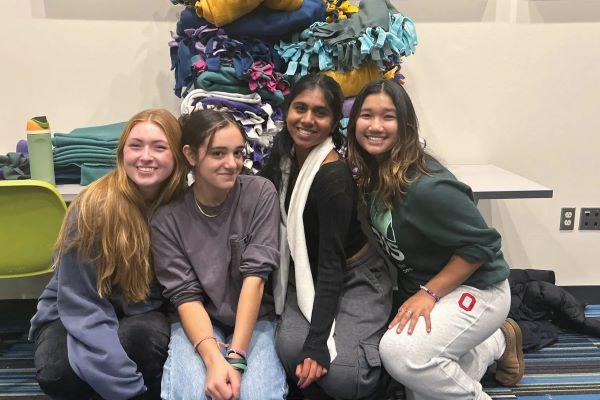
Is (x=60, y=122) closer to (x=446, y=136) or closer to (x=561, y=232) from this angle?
(x=446, y=136)

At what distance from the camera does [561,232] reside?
2.46m

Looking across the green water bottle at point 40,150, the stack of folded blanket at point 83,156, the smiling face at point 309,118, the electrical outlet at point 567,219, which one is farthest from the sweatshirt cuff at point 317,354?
the electrical outlet at point 567,219

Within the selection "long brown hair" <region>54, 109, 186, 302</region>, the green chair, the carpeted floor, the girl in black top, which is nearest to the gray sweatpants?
the girl in black top

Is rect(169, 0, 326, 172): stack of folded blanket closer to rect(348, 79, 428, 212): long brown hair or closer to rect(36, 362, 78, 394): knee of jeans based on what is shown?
rect(348, 79, 428, 212): long brown hair

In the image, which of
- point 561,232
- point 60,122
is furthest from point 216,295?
point 561,232

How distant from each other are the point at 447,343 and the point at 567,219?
1.23 meters

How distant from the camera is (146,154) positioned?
5.02ft

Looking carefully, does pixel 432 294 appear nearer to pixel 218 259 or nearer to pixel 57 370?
pixel 218 259

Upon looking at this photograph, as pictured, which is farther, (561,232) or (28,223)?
(561,232)

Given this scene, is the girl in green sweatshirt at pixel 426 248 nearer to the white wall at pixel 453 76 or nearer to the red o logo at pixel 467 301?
the red o logo at pixel 467 301

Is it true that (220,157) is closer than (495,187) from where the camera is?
Yes

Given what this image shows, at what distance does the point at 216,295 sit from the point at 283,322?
0.23 meters

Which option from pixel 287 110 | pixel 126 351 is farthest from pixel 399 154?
pixel 126 351

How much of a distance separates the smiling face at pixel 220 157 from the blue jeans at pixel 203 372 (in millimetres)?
451
